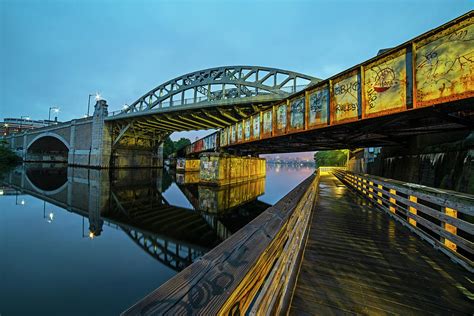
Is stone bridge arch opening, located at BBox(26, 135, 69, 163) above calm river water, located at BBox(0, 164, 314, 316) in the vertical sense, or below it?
above

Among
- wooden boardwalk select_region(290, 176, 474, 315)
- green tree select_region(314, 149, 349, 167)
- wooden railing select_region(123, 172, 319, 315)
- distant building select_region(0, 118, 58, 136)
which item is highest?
distant building select_region(0, 118, 58, 136)

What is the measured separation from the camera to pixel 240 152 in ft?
98.0

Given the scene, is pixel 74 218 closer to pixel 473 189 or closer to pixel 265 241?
pixel 265 241

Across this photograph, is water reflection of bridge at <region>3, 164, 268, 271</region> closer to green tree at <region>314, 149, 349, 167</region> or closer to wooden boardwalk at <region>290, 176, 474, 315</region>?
wooden boardwalk at <region>290, 176, 474, 315</region>

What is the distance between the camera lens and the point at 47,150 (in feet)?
235

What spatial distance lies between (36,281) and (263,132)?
1367cm

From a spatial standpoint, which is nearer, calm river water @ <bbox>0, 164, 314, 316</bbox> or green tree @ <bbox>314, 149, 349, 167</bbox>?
calm river water @ <bbox>0, 164, 314, 316</bbox>

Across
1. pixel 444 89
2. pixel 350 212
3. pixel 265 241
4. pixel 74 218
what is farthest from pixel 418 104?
pixel 74 218

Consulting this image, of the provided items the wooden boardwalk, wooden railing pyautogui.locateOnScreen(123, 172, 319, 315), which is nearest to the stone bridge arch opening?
the wooden boardwalk

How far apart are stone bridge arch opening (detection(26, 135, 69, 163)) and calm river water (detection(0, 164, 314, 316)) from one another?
65.8m

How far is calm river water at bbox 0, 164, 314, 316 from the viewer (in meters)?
5.01

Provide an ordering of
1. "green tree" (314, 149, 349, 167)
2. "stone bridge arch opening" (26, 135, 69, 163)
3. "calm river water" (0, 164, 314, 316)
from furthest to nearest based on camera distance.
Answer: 1. "green tree" (314, 149, 349, 167)
2. "stone bridge arch opening" (26, 135, 69, 163)
3. "calm river water" (0, 164, 314, 316)

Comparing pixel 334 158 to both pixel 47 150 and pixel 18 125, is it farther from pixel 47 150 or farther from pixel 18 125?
pixel 18 125

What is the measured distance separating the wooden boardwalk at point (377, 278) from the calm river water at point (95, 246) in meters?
4.50
